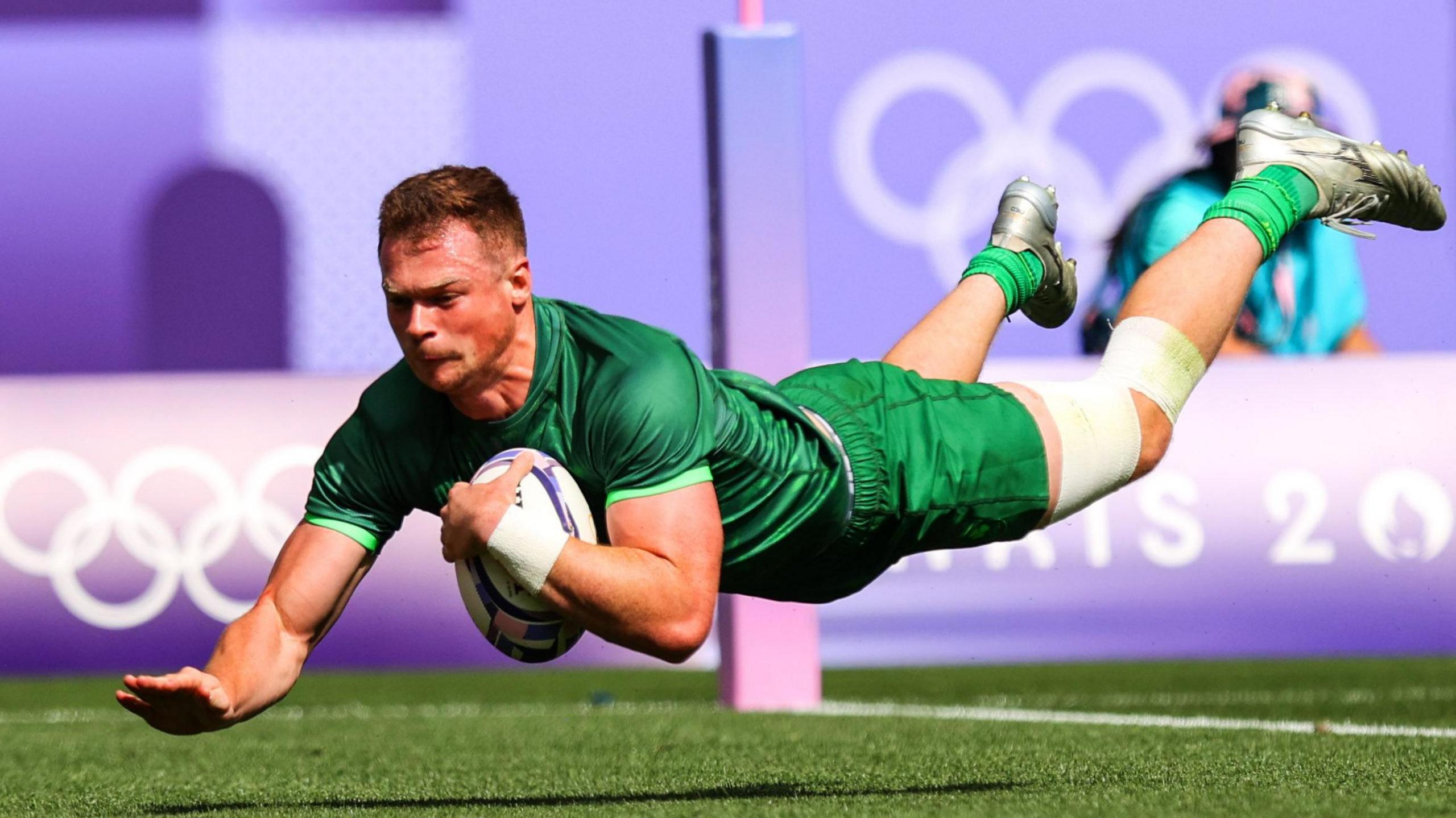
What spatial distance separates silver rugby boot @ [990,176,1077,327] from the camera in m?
5.34

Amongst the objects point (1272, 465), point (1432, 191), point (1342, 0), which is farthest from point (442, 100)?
point (1432, 191)

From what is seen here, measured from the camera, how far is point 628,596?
3873 mm

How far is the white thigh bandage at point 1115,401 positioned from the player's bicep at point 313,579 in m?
1.46

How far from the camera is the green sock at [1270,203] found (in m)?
4.98

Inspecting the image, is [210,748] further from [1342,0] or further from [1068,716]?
[1342,0]

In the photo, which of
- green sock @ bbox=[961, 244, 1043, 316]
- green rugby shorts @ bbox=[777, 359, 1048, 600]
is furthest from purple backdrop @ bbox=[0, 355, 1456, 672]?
green rugby shorts @ bbox=[777, 359, 1048, 600]

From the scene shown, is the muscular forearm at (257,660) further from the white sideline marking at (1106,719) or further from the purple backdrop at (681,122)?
the purple backdrop at (681,122)

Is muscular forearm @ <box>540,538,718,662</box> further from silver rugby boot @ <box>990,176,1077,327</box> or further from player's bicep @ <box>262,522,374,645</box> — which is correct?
silver rugby boot @ <box>990,176,1077,327</box>

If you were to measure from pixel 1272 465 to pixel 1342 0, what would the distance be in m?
7.07

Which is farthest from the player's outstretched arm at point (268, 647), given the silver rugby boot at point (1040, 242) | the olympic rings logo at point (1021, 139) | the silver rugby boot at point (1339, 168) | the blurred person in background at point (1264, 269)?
the olympic rings logo at point (1021, 139)

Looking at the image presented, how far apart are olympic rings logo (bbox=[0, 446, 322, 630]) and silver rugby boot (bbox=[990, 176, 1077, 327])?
355cm

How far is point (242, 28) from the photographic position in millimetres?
Result: 14000

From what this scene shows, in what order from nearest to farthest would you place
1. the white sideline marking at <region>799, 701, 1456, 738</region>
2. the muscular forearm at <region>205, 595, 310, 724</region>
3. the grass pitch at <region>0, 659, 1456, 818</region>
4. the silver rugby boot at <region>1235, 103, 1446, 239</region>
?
the muscular forearm at <region>205, 595, 310, 724</region> < the grass pitch at <region>0, 659, 1456, 818</region> < the silver rugby boot at <region>1235, 103, 1446, 239</region> < the white sideline marking at <region>799, 701, 1456, 738</region>

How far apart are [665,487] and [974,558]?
4.25 metres
